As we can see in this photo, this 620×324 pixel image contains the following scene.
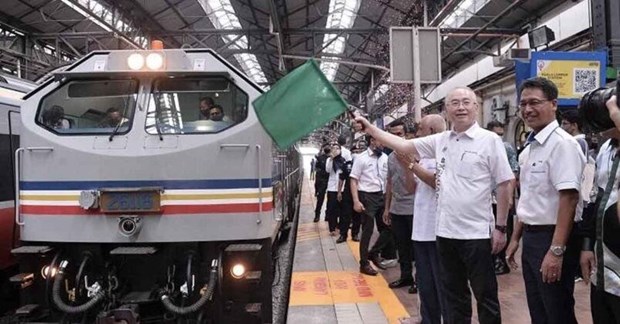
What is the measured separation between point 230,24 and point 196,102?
12435 millimetres

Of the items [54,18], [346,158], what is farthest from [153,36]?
[346,158]

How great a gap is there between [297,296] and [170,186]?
7.43 ft

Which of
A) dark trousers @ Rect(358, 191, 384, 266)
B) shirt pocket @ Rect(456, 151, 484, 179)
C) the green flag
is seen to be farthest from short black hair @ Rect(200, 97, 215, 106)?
dark trousers @ Rect(358, 191, 384, 266)

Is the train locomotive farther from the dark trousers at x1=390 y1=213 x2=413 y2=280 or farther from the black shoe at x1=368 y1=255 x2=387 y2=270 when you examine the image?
the black shoe at x1=368 y1=255 x2=387 y2=270

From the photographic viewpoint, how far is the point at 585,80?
552 cm

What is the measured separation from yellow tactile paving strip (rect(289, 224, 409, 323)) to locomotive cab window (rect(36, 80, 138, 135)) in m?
2.53

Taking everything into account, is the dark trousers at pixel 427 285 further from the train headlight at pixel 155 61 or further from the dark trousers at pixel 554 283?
the train headlight at pixel 155 61

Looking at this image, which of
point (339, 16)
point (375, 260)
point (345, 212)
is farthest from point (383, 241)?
point (339, 16)

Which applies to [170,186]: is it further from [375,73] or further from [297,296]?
[375,73]

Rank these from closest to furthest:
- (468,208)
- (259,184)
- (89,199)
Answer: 1. (468,208)
2. (89,199)
3. (259,184)

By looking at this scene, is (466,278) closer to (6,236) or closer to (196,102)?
(196,102)

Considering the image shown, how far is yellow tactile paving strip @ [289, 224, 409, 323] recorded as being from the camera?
4934 millimetres

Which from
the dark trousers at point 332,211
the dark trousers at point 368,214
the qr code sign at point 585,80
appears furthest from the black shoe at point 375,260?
the qr code sign at point 585,80

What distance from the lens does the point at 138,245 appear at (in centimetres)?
374
